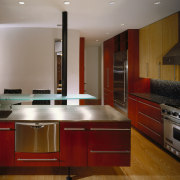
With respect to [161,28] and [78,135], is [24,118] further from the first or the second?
[161,28]

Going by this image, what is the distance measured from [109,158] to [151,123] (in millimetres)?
2003

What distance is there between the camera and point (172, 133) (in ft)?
13.2

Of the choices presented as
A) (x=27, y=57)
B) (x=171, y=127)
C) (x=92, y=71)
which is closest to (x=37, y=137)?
(x=171, y=127)

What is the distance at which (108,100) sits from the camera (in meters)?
8.80

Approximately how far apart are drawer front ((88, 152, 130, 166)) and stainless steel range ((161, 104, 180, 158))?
117cm

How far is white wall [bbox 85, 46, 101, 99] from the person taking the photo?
456 inches

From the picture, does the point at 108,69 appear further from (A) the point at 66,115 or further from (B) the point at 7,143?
(B) the point at 7,143

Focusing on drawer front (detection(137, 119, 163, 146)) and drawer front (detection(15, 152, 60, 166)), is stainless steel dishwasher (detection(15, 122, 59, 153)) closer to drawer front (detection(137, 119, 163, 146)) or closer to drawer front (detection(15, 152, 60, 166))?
drawer front (detection(15, 152, 60, 166))

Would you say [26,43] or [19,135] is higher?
[26,43]

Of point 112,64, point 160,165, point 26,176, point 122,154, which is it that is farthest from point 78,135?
point 112,64

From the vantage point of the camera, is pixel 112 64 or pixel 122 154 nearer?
pixel 122 154

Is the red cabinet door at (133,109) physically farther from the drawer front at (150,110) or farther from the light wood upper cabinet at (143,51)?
the light wood upper cabinet at (143,51)

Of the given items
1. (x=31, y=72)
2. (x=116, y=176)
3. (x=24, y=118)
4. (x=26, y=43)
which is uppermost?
(x=26, y=43)

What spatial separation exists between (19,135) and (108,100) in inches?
233
